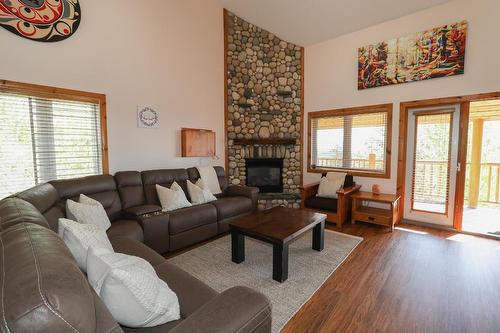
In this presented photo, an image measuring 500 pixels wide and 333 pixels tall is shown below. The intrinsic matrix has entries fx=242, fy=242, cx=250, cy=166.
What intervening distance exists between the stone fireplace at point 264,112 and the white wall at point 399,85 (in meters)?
0.33

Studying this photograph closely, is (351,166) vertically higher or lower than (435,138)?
lower

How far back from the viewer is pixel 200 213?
330 cm

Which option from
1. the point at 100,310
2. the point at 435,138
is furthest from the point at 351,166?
the point at 100,310

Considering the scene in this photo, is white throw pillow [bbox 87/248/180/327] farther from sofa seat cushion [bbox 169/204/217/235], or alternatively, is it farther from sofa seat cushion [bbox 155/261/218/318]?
sofa seat cushion [bbox 169/204/217/235]

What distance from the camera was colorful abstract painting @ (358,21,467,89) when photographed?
141 inches

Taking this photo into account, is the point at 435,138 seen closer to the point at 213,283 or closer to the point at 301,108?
Result: the point at 301,108

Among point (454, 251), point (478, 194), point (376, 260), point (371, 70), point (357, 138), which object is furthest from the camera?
point (478, 194)

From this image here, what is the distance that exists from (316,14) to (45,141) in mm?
4485

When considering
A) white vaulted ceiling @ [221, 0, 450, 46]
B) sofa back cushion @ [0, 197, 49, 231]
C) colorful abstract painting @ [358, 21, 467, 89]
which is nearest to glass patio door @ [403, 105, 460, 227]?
colorful abstract painting @ [358, 21, 467, 89]

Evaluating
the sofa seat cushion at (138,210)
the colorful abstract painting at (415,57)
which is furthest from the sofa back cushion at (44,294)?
the colorful abstract painting at (415,57)

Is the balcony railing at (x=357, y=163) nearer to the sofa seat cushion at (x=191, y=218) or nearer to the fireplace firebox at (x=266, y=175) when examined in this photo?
the fireplace firebox at (x=266, y=175)

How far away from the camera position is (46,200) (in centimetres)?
220

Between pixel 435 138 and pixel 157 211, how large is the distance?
14.5 feet

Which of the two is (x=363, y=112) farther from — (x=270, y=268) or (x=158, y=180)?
(x=158, y=180)
